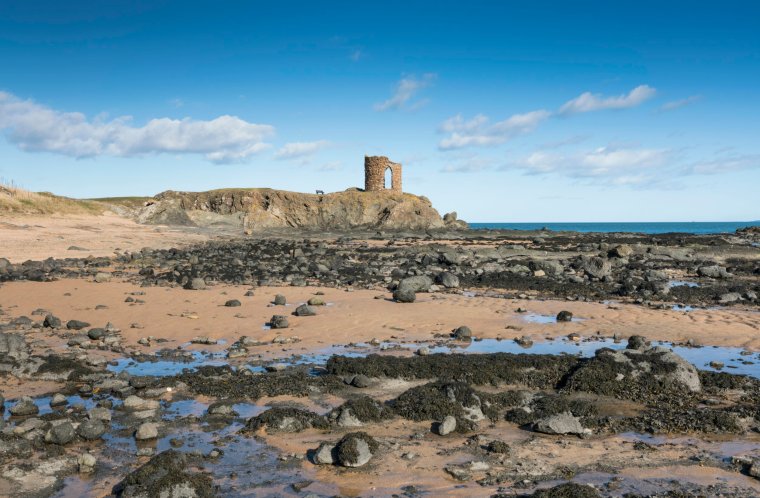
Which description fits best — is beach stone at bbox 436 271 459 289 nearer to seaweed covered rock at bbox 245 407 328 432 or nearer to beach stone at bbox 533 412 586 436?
beach stone at bbox 533 412 586 436

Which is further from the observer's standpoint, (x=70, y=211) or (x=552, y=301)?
(x=70, y=211)

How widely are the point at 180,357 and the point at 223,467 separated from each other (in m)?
5.28

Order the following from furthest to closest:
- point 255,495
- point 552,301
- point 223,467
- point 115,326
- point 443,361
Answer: point 552,301 < point 115,326 < point 443,361 < point 223,467 < point 255,495

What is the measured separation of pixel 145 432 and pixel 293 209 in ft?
166

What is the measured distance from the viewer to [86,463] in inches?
256

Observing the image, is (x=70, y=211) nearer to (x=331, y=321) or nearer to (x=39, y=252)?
(x=39, y=252)

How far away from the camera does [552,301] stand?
18.5 meters

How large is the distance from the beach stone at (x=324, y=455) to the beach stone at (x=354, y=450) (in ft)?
0.26

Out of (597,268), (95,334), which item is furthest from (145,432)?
(597,268)

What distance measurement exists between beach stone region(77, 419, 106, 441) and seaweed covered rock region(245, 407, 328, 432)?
183cm

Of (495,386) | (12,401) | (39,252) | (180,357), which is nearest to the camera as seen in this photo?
(12,401)

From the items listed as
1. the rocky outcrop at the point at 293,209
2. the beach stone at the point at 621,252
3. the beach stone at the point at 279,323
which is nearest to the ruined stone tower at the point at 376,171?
the rocky outcrop at the point at 293,209

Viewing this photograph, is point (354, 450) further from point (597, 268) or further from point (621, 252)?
point (621, 252)

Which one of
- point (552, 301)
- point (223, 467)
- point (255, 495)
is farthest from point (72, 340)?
point (552, 301)
